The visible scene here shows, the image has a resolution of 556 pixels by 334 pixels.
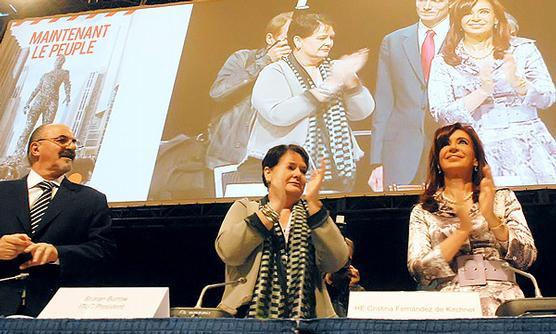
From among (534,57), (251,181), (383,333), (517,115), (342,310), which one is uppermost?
(534,57)

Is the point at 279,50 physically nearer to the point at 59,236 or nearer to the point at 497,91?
the point at 497,91

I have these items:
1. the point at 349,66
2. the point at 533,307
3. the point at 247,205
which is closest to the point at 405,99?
the point at 349,66

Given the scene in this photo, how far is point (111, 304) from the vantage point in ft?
3.90

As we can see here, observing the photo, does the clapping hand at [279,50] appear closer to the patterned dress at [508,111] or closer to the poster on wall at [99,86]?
the poster on wall at [99,86]

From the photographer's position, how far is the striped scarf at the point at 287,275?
165 centimetres

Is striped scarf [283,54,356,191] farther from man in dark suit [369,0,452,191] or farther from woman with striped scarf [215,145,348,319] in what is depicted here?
woman with striped scarf [215,145,348,319]

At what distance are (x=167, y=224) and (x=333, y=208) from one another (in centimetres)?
104

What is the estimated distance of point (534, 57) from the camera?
120 inches

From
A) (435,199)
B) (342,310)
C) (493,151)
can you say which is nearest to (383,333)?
(435,199)

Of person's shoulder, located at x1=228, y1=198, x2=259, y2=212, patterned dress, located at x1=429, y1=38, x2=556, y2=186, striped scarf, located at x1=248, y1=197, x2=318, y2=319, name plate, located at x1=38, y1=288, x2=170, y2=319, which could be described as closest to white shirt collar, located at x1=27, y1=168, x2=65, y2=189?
person's shoulder, located at x1=228, y1=198, x2=259, y2=212

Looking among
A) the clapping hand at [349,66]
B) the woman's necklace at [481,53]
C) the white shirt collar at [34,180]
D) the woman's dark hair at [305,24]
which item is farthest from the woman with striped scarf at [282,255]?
the woman's dark hair at [305,24]

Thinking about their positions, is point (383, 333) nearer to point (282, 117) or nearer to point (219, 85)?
point (282, 117)

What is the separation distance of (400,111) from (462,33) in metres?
0.52

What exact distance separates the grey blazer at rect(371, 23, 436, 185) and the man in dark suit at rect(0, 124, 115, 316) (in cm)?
145
